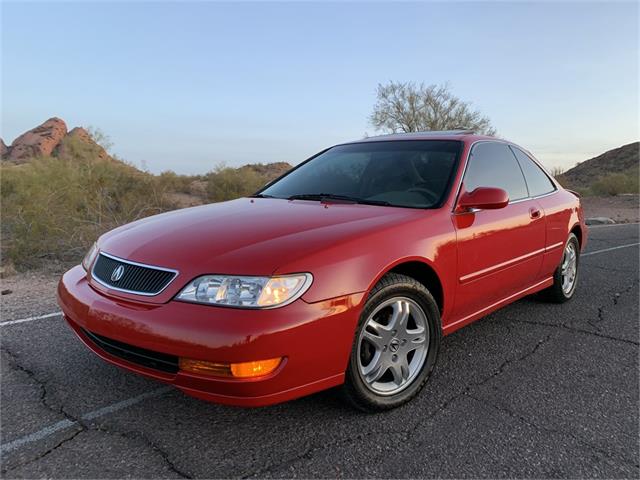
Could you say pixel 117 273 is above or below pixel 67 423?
above

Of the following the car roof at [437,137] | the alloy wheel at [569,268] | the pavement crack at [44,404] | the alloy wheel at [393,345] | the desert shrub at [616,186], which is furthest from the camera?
the desert shrub at [616,186]

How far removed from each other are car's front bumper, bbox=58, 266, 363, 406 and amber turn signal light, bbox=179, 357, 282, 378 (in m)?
0.02

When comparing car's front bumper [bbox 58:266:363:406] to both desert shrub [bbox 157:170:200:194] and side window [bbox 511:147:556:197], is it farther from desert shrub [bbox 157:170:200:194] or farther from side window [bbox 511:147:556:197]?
desert shrub [bbox 157:170:200:194]

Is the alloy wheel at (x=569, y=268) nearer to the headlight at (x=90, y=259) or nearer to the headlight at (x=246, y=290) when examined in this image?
the headlight at (x=246, y=290)

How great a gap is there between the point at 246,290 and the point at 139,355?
0.62 metres

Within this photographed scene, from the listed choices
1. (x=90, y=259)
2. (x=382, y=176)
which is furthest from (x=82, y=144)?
(x=382, y=176)

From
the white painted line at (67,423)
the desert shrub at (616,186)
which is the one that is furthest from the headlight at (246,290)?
the desert shrub at (616,186)

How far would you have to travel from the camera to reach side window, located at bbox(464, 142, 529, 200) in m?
3.34

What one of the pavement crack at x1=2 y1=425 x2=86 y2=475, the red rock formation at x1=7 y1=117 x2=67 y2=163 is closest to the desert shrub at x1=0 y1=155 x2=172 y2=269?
the pavement crack at x1=2 y1=425 x2=86 y2=475

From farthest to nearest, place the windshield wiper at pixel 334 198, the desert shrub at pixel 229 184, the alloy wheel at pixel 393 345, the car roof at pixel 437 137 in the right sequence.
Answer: the desert shrub at pixel 229 184
the car roof at pixel 437 137
the windshield wiper at pixel 334 198
the alloy wheel at pixel 393 345

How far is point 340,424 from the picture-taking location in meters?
2.38

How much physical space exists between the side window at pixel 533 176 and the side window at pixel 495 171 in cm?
11

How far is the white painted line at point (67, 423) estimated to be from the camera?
7.16ft

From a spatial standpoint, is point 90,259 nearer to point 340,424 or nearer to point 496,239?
point 340,424
